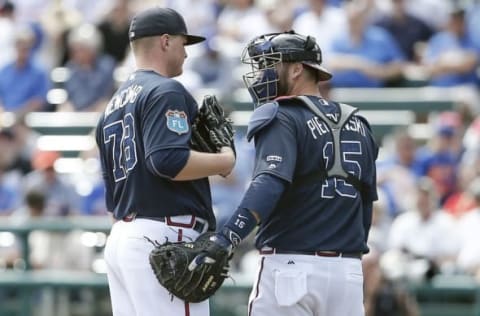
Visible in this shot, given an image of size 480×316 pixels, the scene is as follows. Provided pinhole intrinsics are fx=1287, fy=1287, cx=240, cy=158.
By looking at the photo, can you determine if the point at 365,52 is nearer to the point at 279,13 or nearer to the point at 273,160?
the point at 279,13

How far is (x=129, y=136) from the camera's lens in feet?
19.8

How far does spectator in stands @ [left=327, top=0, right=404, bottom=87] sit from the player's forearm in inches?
272

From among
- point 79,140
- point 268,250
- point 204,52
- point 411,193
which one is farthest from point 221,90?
point 268,250

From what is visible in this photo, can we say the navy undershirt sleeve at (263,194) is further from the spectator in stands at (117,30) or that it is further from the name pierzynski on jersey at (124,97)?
the spectator in stands at (117,30)

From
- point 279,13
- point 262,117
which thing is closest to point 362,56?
point 279,13

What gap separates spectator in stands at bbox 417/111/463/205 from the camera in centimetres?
1153

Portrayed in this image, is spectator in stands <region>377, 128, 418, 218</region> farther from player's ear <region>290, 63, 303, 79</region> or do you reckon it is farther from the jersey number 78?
the jersey number 78

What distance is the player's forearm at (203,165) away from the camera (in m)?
5.88

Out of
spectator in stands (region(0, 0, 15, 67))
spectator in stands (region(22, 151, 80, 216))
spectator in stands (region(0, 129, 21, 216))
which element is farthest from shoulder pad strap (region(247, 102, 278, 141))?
spectator in stands (region(0, 0, 15, 67))

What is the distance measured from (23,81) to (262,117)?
25.9 ft

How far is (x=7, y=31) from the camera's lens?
47.2 ft

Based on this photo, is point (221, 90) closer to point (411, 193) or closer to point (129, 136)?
point (411, 193)

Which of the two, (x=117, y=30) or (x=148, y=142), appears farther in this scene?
(x=117, y=30)

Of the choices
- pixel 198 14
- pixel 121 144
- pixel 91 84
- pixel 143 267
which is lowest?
pixel 143 267
